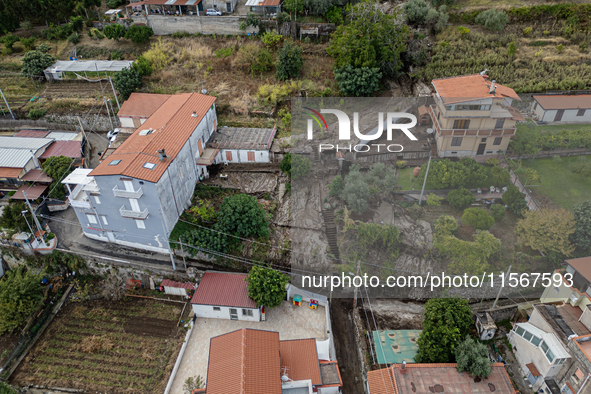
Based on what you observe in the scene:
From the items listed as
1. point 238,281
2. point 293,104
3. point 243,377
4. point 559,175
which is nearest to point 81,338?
point 238,281

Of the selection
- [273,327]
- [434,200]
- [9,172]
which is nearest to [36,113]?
[9,172]

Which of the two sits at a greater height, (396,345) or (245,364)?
(245,364)

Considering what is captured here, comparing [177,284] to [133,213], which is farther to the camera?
[177,284]

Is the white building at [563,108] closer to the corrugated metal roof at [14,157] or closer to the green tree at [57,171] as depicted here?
the green tree at [57,171]

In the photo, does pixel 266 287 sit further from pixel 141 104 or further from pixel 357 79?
pixel 141 104

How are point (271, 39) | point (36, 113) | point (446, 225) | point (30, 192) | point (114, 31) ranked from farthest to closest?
point (114, 31) < point (271, 39) < point (36, 113) < point (30, 192) < point (446, 225)

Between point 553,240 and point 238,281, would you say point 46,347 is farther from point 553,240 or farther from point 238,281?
point 553,240
